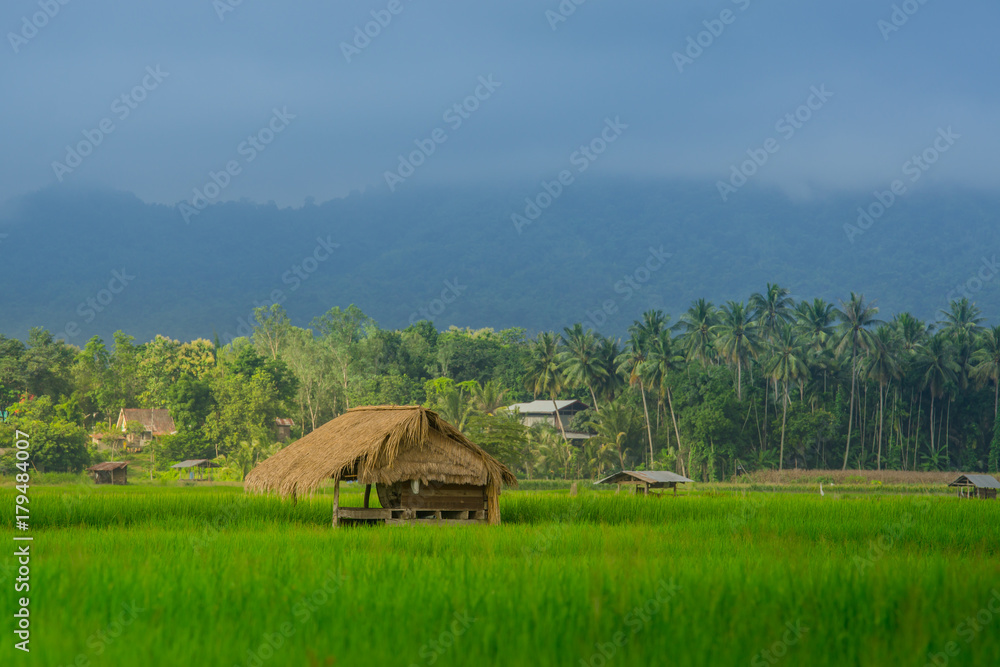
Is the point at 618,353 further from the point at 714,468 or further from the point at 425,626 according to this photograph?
the point at 425,626

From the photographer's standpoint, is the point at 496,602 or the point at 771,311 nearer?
the point at 496,602

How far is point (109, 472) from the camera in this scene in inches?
2217

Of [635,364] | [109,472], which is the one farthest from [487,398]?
[109,472]

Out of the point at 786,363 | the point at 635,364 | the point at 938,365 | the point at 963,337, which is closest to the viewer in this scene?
the point at 938,365

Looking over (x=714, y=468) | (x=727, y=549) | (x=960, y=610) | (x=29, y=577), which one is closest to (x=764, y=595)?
(x=960, y=610)

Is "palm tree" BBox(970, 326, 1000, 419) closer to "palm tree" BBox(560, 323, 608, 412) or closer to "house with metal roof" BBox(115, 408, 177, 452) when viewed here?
"palm tree" BBox(560, 323, 608, 412)

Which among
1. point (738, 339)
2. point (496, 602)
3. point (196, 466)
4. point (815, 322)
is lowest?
point (196, 466)

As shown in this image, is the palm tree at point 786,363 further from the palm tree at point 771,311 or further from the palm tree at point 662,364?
the palm tree at point 662,364

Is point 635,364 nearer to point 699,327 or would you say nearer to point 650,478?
point 699,327

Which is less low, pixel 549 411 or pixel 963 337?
pixel 963 337

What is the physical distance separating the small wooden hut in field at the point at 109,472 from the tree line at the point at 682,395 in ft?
3.75

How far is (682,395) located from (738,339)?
6280 millimetres

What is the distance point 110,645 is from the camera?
5.65m

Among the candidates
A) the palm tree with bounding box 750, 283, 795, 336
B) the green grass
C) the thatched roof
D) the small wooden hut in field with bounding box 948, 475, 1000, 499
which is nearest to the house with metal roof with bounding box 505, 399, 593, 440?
the palm tree with bounding box 750, 283, 795, 336
